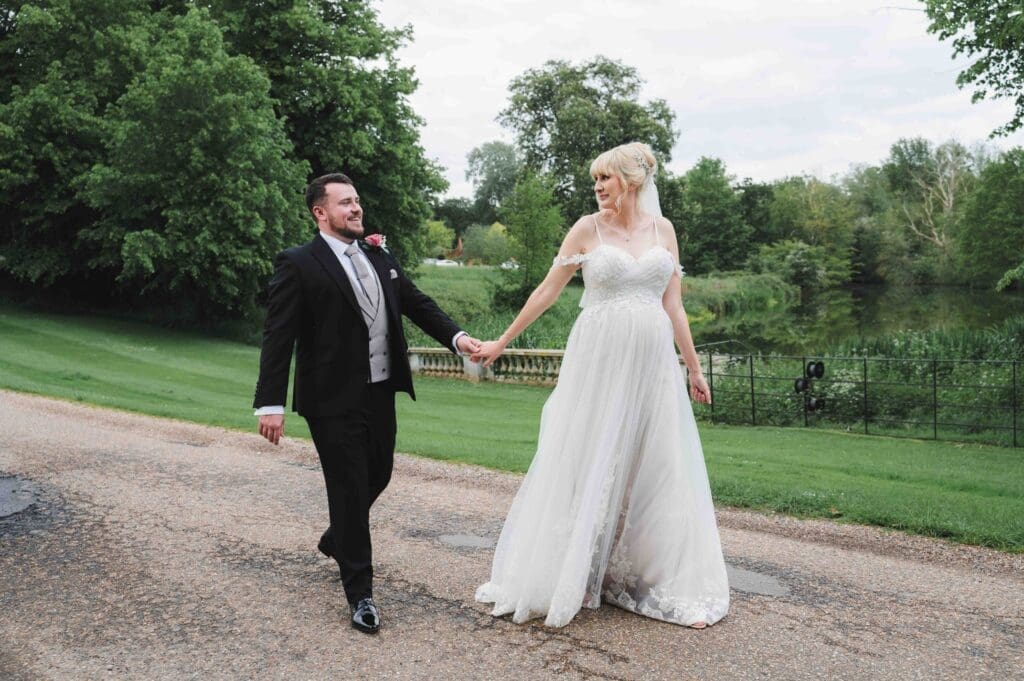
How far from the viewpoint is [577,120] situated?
163 feet

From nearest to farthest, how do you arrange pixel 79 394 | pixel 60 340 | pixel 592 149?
pixel 79 394, pixel 60 340, pixel 592 149

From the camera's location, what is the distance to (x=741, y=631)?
4359 mm

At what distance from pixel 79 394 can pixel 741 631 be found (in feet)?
41.3

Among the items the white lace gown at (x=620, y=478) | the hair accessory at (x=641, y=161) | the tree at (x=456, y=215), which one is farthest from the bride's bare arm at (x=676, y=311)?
the tree at (x=456, y=215)

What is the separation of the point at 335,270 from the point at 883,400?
1261cm

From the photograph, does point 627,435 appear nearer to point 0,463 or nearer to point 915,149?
point 0,463

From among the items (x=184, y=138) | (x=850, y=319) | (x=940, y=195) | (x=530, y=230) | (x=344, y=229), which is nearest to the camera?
(x=344, y=229)

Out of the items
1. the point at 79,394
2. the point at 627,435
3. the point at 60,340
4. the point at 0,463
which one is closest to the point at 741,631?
the point at 627,435

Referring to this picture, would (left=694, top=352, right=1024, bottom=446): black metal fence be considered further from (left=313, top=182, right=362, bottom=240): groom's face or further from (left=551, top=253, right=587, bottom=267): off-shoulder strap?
(left=313, top=182, right=362, bottom=240): groom's face

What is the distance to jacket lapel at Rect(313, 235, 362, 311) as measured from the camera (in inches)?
183

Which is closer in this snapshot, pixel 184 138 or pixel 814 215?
pixel 184 138

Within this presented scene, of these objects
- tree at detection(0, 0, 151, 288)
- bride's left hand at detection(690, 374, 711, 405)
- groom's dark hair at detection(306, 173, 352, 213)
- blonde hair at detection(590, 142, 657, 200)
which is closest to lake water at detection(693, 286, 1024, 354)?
tree at detection(0, 0, 151, 288)

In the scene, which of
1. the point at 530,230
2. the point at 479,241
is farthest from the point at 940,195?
the point at 530,230

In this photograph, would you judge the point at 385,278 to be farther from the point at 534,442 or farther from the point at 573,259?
the point at 534,442
